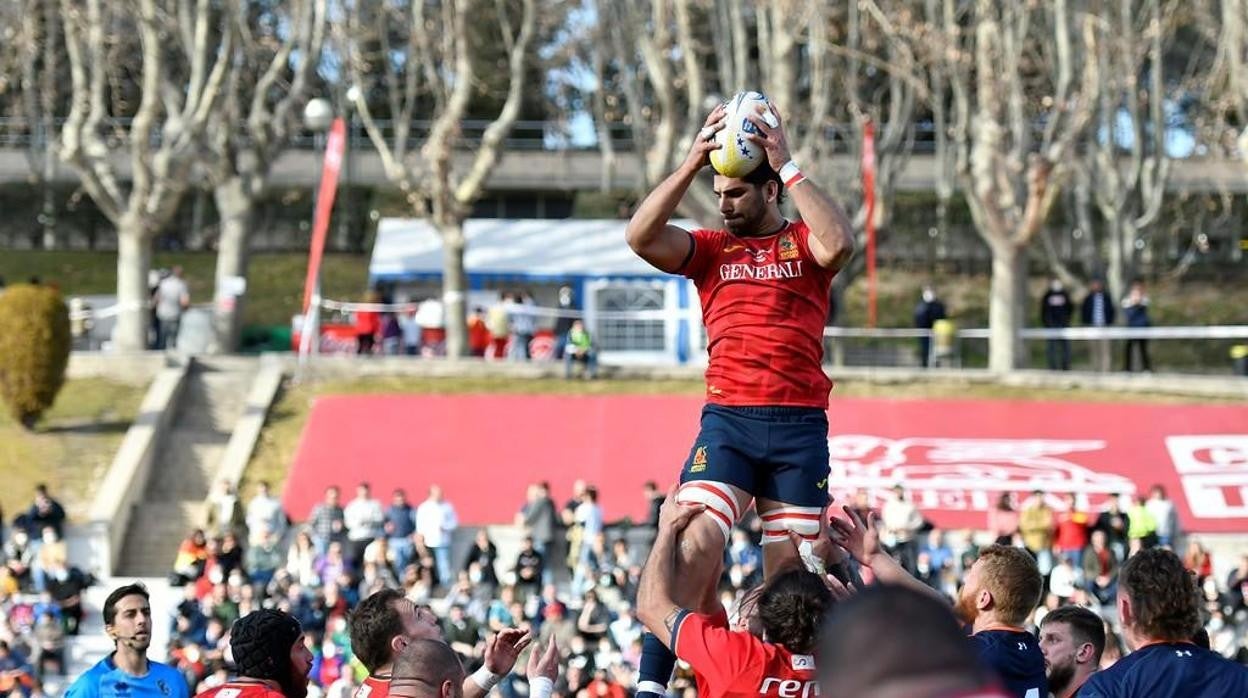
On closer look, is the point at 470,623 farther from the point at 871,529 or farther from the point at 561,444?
the point at 871,529

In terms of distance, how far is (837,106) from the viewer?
157 feet

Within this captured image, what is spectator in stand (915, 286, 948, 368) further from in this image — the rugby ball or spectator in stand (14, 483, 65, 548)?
the rugby ball

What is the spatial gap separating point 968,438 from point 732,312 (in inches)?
813

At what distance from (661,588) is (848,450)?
2082 centimetres

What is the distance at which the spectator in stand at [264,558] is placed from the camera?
2202 cm

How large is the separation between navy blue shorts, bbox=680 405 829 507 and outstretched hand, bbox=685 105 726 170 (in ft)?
3.40

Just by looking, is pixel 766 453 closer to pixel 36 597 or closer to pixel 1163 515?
pixel 36 597

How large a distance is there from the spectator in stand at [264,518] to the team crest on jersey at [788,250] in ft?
53.8

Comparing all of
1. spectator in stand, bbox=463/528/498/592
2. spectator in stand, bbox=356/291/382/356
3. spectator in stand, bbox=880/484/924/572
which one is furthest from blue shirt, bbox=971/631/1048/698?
spectator in stand, bbox=356/291/382/356

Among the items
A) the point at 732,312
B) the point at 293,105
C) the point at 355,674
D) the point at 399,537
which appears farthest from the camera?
the point at 293,105

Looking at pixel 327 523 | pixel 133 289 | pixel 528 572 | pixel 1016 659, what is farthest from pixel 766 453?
pixel 133 289

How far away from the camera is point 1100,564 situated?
70.1ft

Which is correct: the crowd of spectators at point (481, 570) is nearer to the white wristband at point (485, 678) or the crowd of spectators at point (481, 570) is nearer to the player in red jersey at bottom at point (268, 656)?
the player in red jersey at bottom at point (268, 656)

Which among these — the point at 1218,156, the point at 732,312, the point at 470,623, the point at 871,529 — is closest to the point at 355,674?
the point at 470,623
